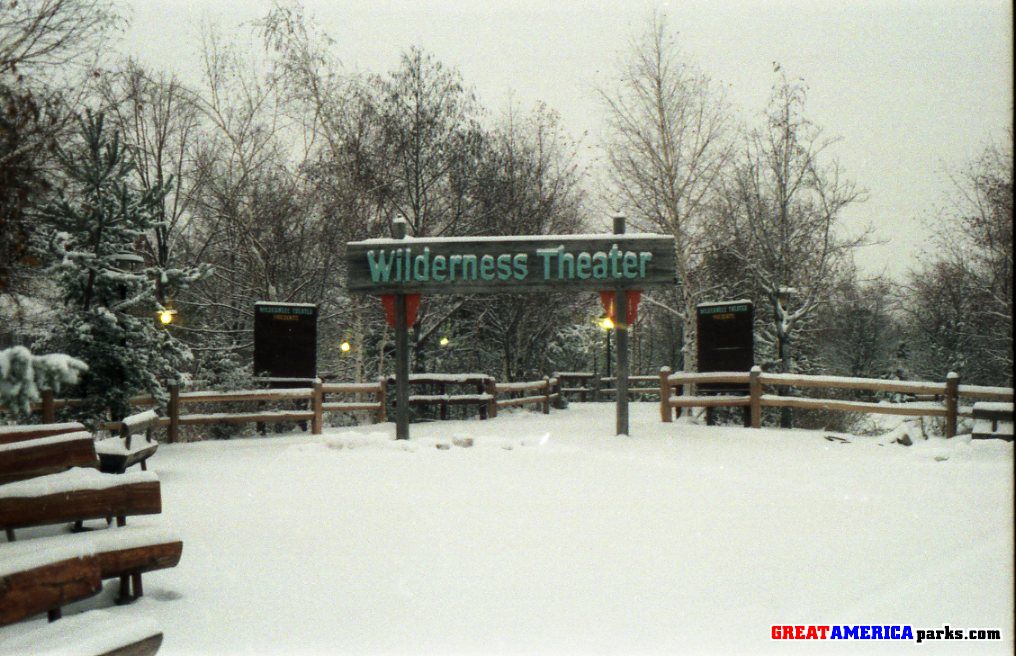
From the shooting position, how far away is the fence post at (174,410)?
38.2 feet

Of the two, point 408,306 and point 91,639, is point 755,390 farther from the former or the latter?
point 91,639

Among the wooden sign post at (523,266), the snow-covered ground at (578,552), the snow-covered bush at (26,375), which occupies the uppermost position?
the wooden sign post at (523,266)

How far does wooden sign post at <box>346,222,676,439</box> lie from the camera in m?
11.0

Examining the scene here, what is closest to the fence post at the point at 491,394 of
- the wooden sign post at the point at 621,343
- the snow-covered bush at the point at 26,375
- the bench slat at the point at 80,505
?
the wooden sign post at the point at 621,343

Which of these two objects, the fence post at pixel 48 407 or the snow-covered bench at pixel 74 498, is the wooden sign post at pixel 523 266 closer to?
the fence post at pixel 48 407

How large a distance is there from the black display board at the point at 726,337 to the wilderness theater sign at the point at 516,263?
12.5ft

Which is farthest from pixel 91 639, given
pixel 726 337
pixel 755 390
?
pixel 726 337

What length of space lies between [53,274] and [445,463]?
22.2ft

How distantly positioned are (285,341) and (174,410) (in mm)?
2664

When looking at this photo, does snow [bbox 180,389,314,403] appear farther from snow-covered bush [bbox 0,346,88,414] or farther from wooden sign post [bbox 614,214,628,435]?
snow-covered bush [bbox 0,346,88,414]

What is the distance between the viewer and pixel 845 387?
11.1 meters

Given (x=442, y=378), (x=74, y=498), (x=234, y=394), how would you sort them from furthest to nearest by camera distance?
(x=442, y=378), (x=234, y=394), (x=74, y=498)

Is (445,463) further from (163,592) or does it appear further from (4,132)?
(4,132)

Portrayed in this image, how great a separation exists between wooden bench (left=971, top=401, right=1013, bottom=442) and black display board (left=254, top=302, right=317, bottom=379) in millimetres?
11483
